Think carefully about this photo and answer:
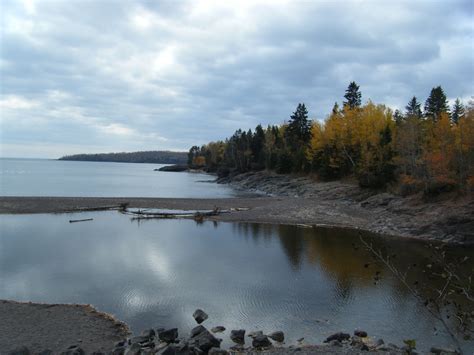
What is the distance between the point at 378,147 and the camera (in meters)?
58.0

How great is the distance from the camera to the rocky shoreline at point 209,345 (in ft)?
40.4

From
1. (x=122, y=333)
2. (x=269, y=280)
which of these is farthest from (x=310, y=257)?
(x=122, y=333)

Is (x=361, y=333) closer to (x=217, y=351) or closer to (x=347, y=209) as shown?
(x=217, y=351)

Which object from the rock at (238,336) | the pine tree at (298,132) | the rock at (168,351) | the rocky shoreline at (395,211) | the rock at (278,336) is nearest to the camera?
the rock at (168,351)

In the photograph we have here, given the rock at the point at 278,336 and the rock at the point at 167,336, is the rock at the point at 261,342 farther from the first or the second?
the rock at the point at 167,336

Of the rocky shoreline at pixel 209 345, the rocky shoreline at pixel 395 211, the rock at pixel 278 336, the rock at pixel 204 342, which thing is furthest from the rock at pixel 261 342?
the rocky shoreline at pixel 395 211

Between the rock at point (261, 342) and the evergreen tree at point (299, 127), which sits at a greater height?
the evergreen tree at point (299, 127)

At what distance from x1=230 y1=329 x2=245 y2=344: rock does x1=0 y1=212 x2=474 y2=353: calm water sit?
0.36 m

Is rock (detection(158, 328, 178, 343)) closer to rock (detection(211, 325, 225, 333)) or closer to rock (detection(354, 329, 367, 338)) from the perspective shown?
rock (detection(211, 325, 225, 333))

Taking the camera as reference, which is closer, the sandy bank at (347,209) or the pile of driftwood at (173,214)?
the sandy bank at (347,209)

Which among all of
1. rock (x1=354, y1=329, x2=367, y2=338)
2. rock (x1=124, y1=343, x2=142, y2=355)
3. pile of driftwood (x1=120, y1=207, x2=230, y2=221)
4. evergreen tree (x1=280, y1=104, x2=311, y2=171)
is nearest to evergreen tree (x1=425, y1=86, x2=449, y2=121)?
evergreen tree (x1=280, y1=104, x2=311, y2=171)

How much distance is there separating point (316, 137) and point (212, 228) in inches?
1621

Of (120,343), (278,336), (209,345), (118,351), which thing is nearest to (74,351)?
(118,351)

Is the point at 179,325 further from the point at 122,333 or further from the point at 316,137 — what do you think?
the point at 316,137
